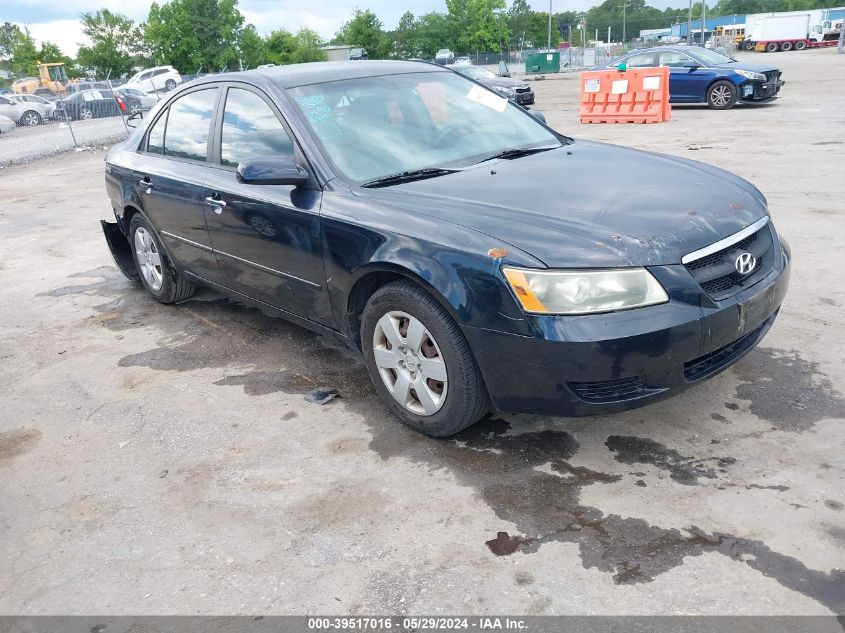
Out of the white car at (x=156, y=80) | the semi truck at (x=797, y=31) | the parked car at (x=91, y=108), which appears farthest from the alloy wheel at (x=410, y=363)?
the semi truck at (x=797, y=31)

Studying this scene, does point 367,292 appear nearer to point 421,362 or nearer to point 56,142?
point 421,362

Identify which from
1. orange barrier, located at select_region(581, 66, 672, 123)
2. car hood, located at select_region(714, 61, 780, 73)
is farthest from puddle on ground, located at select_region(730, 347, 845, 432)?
car hood, located at select_region(714, 61, 780, 73)

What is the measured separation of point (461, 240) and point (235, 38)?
3292 inches

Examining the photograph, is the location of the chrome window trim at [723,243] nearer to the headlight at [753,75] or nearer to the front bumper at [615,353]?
the front bumper at [615,353]

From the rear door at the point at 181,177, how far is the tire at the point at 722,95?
46.1ft

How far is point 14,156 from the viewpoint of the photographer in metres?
17.8

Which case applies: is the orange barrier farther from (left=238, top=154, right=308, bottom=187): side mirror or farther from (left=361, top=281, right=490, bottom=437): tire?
(left=361, top=281, right=490, bottom=437): tire

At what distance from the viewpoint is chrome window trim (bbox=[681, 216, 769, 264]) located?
285cm

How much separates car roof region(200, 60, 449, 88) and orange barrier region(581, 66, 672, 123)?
11.4 m

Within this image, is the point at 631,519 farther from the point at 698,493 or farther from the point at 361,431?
the point at 361,431

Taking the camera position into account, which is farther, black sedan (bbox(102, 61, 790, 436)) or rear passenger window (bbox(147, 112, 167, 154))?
rear passenger window (bbox(147, 112, 167, 154))

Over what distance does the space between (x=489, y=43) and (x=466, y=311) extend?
86759 mm

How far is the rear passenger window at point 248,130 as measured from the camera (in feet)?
12.7

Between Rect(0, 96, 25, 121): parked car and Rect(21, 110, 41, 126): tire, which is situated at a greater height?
Rect(0, 96, 25, 121): parked car
